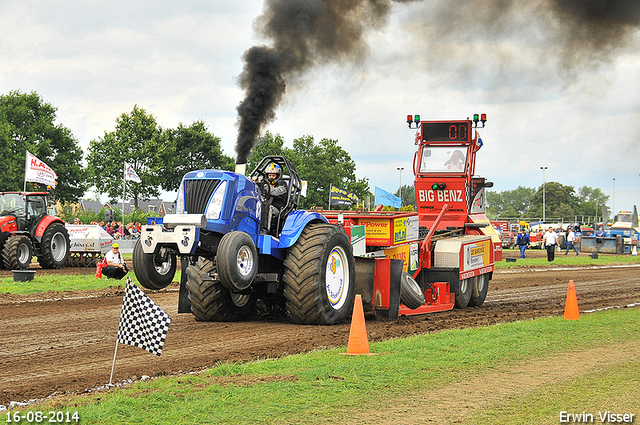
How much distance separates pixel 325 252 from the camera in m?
10.2

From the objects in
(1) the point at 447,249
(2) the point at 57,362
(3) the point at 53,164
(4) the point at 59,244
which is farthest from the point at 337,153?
(2) the point at 57,362

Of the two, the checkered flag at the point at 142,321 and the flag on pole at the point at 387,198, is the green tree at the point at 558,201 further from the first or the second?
the checkered flag at the point at 142,321

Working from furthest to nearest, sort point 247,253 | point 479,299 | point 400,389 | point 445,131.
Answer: point 445,131, point 479,299, point 247,253, point 400,389

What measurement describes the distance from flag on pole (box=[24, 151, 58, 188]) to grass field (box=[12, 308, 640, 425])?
2562 cm

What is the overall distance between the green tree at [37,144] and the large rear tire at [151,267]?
4795 centimetres

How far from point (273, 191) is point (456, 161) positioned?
6262 millimetres

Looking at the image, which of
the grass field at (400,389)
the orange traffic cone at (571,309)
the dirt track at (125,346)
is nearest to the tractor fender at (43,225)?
the dirt track at (125,346)

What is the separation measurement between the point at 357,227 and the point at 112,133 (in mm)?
52051

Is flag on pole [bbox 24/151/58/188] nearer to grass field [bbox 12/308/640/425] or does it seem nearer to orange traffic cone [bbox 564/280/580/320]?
orange traffic cone [bbox 564/280/580/320]

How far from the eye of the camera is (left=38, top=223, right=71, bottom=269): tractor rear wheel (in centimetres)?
2300

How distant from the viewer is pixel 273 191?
10.7 metres

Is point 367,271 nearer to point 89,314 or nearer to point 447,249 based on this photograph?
point 447,249

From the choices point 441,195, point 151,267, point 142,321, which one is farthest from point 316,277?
point 441,195

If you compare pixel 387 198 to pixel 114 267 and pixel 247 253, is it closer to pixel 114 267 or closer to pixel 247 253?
pixel 114 267
